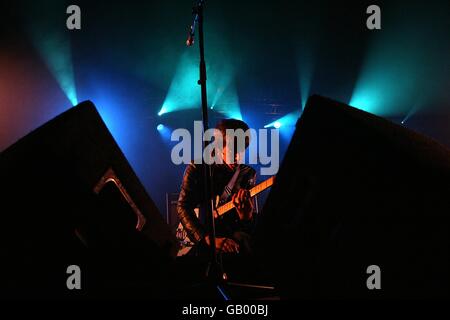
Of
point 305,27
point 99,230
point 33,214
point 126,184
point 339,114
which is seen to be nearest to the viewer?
point 33,214

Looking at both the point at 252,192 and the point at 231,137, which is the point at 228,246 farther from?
the point at 231,137

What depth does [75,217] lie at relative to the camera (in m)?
1.25

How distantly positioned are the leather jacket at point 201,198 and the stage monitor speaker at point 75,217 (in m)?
1.15

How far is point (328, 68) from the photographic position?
257 inches

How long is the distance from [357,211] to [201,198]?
2333 mm

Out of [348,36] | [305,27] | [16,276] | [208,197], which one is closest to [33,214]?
[16,276]

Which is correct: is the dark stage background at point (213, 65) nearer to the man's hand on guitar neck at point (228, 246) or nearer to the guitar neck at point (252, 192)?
the guitar neck at point (252, 192)

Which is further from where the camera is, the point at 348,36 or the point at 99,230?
the point at 348,36

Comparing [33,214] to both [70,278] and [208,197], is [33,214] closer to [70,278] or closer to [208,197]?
[70,278]

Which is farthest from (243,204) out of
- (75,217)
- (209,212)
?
(75,217)

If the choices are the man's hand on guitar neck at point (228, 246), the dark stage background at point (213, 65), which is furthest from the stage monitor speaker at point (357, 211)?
the dark stage background at point (213, 65)

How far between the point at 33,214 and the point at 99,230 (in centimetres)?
37

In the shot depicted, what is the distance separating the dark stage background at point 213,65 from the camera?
17.4 ft

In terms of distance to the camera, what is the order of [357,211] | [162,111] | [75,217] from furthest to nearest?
[162,111]
[75,217]
[357,211]
